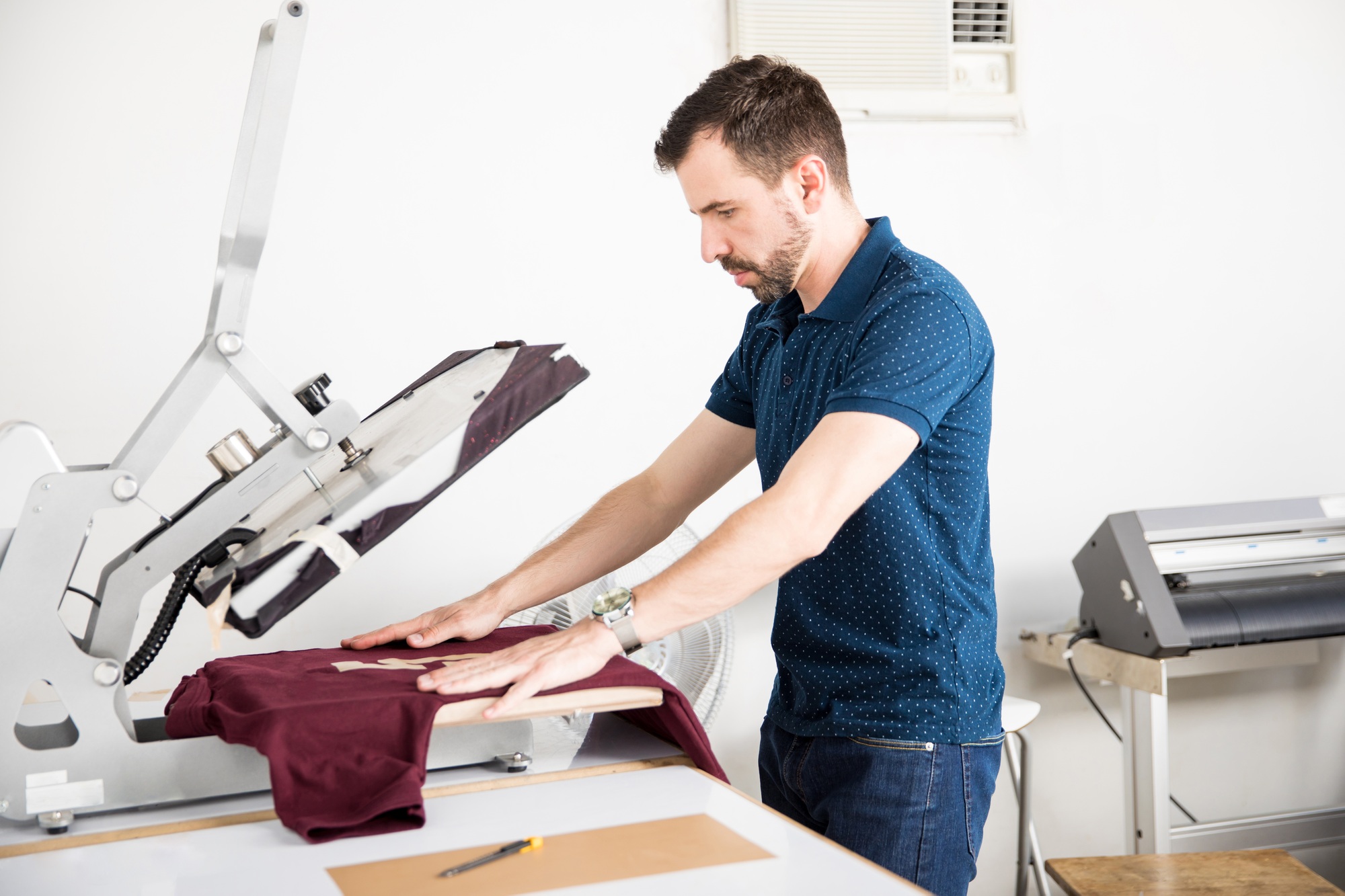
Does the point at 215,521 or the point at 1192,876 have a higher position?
the point at 215,521

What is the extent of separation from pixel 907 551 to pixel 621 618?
39 centimetres

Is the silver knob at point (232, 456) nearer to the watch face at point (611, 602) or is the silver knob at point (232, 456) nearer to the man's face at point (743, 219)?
the watch face at point (611, 602)

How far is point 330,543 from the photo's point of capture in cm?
119

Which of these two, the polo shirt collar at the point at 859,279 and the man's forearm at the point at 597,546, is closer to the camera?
the polo shirt collar at the point at 859,279

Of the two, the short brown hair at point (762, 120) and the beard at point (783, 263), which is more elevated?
the short brown hair at point (762, 120)

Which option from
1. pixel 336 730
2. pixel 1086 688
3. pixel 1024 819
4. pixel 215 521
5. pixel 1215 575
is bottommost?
pixel 1024 819

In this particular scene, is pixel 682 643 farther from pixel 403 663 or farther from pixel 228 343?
pixel 228 343

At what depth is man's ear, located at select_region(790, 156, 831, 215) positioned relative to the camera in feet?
5.08

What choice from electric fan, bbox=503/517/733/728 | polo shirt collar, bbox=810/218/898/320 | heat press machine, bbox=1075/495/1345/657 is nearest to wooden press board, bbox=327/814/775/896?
polo shirt collar, bbox=810/218/898/320

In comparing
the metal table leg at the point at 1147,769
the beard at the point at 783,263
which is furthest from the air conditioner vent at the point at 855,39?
the metal table leg at the point at 1147,769

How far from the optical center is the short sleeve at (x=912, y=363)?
4.37 ft

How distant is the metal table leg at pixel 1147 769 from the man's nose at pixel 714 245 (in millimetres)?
1572

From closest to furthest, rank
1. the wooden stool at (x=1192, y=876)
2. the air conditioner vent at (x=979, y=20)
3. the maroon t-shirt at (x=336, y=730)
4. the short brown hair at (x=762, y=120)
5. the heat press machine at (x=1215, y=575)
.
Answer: the maroon t-shirt at (x=336, y=730), the short brown hair at (x=762, y=120), the wooden stool at (x=1192, y=876), the heat press machine at (x=1215, y=575), the air conditioner vent at (x=979, y=20)

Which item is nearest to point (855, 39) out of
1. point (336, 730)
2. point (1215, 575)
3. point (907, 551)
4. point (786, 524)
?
point (1215, 575)
